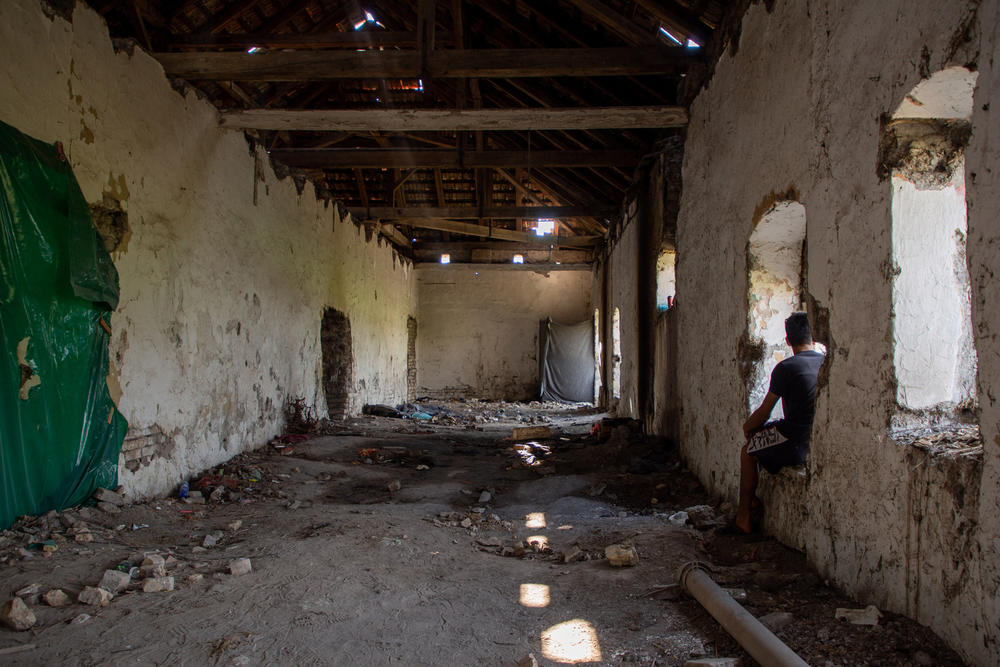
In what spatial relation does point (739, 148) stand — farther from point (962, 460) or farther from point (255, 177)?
point (255, 177)

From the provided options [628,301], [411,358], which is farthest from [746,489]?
[411,358]

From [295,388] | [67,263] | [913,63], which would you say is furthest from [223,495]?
[913,63]

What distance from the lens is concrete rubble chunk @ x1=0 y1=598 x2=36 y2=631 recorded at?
236 cm

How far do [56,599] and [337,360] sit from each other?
7.57 meters

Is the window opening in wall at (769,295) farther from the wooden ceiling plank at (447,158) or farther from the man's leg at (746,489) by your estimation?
the wooden ceiling plank at (447,158)

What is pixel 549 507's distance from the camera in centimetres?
454

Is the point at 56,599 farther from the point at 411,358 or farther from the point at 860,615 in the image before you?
the point at 411,358

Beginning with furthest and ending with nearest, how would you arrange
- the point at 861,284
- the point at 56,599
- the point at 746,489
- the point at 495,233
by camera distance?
the point at 495,233
the point at 746,489
the point at 56,599
the point at 861,284

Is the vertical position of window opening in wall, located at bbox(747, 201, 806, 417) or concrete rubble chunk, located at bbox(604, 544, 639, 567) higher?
window opening in wall, located at bbox(747, 201, 806, 417)

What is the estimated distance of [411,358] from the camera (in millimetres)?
15688

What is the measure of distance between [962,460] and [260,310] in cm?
651

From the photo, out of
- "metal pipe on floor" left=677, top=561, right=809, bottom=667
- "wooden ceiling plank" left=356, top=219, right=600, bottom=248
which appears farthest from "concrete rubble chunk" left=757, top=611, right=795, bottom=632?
"wooden ceiling plank" left=356, top=219, right=600, bottom=248

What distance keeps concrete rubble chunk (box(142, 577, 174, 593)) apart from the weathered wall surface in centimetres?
1340

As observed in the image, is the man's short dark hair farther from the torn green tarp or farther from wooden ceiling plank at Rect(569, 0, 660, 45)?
the torn green tarp
